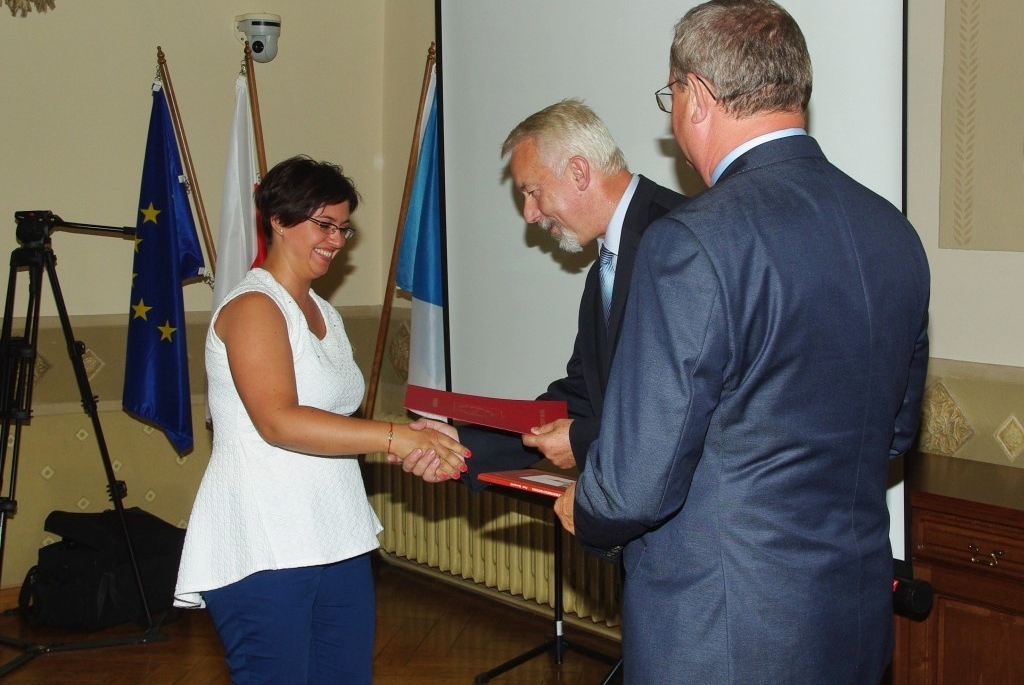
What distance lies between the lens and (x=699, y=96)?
4.85 ft

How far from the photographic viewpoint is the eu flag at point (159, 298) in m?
4.31

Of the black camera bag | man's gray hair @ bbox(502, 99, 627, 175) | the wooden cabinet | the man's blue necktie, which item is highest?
man's gray hair @ bbox(502, 99, 627, 175)

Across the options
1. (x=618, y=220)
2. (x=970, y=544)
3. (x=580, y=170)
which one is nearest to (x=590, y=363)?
(x=618, y=220)

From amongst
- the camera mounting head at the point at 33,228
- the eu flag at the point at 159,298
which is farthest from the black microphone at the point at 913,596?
the camera mounting head at the point at 33,228

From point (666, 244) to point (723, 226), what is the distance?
8 centimetres

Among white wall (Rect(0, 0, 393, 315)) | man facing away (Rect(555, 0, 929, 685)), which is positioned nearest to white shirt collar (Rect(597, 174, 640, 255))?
man facing away (Rect(555, 0, 929, 685))

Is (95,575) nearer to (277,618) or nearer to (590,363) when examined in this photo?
(277,618)

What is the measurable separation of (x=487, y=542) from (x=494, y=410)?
2.32 m

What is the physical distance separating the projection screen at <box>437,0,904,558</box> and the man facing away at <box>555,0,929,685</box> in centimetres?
103

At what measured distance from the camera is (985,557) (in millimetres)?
2643

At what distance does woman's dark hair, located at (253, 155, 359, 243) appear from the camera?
2363 mm

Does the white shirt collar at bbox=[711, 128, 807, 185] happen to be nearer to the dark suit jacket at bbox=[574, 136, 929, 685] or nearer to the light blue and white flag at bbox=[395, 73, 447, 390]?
the dark suit jacket at bbox=[574, 136, 929, 685]

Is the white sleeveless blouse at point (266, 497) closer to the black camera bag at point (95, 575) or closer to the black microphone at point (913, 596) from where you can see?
the black microphone at point (913, 596)

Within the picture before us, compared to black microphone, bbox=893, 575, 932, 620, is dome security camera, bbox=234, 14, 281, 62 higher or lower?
higher
